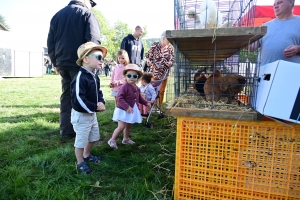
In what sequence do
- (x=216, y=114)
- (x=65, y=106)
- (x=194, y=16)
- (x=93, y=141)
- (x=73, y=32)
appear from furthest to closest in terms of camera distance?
(x=65, y=106) < (x=73, y=32) < (x=93, y=141) < (x=194, y=16) < (x=216, y=114)

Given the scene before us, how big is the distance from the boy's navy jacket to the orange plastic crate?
1152 millimetres

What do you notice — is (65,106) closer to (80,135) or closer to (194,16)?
(80,135)

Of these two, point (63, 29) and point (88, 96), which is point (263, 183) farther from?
point (63, 29)

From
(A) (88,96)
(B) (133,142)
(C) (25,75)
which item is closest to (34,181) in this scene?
(A) (88,96)

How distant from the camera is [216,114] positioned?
1800 mm

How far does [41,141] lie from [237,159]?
295 centimetres

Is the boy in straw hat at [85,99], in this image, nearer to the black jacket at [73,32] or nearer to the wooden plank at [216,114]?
the black jacket at [73,32]

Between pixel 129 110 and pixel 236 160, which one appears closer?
pixel 236 160

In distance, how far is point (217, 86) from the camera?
2283 millimetres

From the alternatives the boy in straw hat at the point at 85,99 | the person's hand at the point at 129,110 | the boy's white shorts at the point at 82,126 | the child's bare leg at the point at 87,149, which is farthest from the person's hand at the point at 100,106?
the person's hand at the point at 129,110

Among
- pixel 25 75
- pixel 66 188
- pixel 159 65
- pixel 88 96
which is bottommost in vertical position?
pixel 66 188

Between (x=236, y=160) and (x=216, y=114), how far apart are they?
0.41m

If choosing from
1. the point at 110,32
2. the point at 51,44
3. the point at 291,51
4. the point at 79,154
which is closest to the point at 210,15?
the point at 291,51

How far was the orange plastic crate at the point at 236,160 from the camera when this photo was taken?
1.74 m
